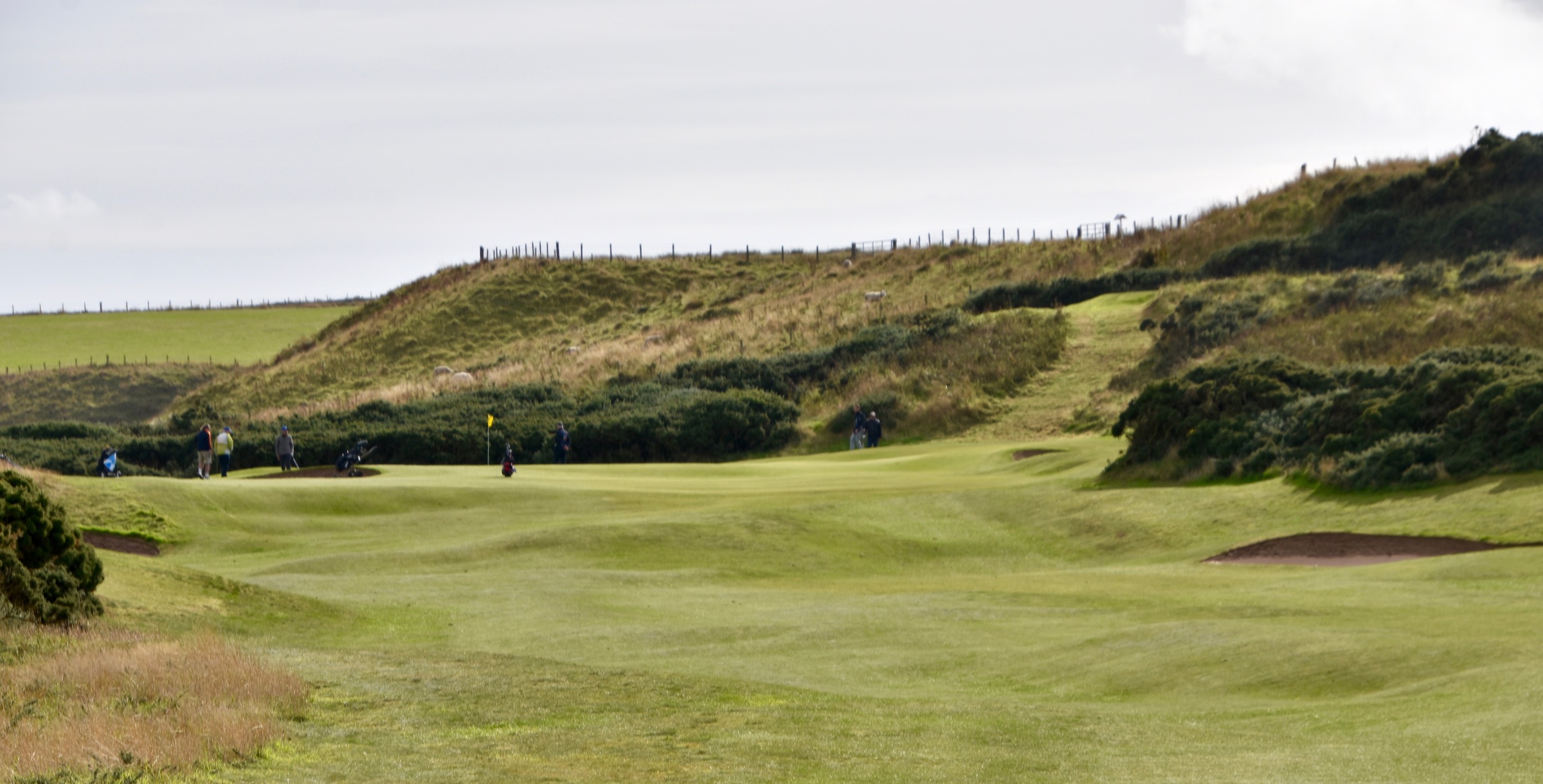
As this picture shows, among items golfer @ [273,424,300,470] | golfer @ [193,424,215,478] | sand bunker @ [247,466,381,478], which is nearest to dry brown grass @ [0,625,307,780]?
sand bunker @ [247,466,381,478]

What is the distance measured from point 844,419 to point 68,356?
8255 cm

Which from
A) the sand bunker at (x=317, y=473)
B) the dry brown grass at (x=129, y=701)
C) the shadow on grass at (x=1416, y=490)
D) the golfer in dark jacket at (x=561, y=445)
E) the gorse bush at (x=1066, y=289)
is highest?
the gorse bush at (x=1066, y=289)

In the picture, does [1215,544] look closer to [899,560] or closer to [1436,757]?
[899,560]

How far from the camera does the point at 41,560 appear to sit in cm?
1642

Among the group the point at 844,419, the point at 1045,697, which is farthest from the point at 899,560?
the point at 844,419

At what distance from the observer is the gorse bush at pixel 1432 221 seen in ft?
196

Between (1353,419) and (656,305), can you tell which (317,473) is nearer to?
(1353,419)

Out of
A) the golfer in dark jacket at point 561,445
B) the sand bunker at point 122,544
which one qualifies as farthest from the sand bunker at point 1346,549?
the golfer in dark jacket at point 561,445

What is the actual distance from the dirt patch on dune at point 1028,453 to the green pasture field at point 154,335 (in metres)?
87.5

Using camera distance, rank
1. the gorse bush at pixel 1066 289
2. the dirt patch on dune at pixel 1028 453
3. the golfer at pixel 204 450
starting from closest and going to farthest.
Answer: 1. the golfer at pixel 204 450
2. the dirt patch on dune at pixel 1028 453
3. the gorse bush at pixel 1066 289

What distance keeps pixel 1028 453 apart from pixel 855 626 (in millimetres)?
24400

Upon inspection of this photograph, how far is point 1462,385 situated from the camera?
29500 millimetres

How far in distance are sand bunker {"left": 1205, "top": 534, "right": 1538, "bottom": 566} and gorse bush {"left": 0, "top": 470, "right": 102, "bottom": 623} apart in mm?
16669

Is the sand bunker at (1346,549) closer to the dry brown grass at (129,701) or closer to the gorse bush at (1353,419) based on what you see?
the gorse bush at (1353,419)
